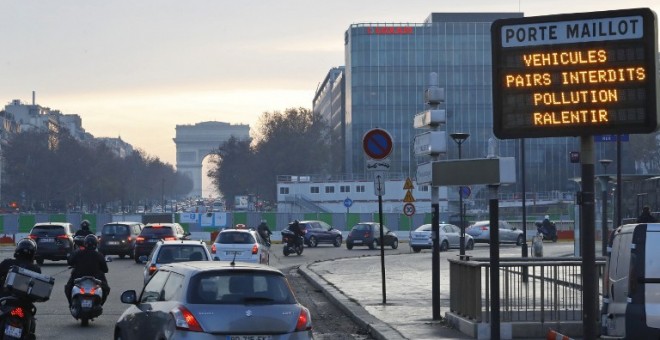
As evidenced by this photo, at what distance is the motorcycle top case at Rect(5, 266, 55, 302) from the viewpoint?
13.4 metres

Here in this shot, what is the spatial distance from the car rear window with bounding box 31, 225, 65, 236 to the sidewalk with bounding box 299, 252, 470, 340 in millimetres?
9402

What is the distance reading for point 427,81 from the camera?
457 feet

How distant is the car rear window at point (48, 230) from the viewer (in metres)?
45.2

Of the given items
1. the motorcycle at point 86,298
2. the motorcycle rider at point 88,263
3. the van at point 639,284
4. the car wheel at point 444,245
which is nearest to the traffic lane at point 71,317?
the motorcycle at point 86,298

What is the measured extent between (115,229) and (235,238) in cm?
1462

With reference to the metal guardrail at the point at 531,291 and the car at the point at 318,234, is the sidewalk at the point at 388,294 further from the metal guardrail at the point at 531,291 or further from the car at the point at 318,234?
the car at the point at 318,234

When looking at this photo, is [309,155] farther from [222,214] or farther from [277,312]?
[277,312]

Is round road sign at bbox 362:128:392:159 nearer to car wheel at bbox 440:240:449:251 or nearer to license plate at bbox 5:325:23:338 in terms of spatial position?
license plate at bbox 5:325:23:338

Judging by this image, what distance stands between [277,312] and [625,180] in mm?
26644

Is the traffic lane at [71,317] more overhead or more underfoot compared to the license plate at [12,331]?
more underfoot

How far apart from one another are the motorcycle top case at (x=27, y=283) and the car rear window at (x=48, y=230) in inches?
1273

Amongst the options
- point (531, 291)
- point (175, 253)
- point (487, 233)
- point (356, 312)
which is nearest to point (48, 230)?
point (175, 253)

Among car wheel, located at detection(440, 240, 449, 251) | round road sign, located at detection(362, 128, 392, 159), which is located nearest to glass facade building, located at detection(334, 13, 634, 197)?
car wheel, located at detection(440, 240, 449, 251)

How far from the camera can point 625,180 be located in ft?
123
